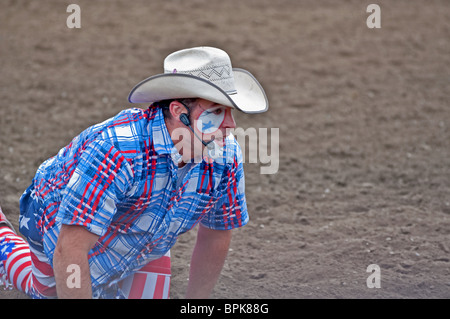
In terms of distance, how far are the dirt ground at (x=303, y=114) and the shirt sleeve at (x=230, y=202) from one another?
731 mm

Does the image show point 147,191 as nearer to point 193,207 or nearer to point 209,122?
point 193,207

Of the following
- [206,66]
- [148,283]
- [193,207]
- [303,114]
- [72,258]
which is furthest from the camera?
[303,114]

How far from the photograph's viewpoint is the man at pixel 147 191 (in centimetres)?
286

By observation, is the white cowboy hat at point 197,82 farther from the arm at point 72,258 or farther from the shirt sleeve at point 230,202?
the arm at point 72,258

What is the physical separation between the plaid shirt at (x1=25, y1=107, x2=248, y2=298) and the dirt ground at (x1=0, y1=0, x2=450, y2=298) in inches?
31.4

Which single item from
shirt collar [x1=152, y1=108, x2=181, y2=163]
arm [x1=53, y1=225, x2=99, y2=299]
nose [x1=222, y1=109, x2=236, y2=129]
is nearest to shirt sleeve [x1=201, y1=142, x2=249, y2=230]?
nose [x1=222, y1=109, x2=236, y2=129]

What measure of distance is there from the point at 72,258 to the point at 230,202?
82 centimetres

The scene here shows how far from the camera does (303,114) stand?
21.4ft

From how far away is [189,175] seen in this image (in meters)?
3.10

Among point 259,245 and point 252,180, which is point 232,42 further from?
point 259,245

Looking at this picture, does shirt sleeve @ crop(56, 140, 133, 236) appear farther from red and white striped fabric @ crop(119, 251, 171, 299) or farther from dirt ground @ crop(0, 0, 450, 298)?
dirt ground @ crop(0, 0, 450, 298)

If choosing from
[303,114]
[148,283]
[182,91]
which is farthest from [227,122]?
[303,114]

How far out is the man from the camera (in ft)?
9.39
